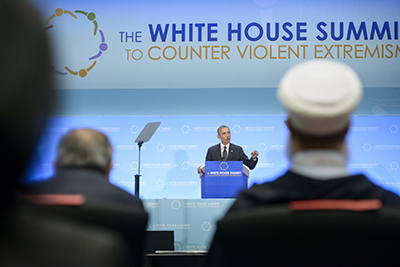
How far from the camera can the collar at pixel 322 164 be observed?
1.03 m

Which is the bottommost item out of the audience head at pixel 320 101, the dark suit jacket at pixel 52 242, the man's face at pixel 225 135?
the dark suit jacket at pixel 52 242

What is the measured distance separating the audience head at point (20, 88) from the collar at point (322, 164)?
781 millimetres

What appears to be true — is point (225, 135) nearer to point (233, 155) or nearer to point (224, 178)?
point (233, 155)

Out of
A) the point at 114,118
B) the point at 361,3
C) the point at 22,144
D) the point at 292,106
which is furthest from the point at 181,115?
the point at 22,144

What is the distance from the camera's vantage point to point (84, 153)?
1.71 meters

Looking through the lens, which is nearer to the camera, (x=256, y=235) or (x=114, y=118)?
(x=256, y=235)

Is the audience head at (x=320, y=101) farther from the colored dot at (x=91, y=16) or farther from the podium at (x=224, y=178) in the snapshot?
the colored dot at (x=91, y=16)

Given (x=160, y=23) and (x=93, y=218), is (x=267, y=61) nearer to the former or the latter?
(x=160, y=23)

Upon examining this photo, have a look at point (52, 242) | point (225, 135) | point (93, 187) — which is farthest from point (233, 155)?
point (52, 242)

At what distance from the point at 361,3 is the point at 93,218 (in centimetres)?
834

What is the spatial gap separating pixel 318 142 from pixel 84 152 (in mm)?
1026

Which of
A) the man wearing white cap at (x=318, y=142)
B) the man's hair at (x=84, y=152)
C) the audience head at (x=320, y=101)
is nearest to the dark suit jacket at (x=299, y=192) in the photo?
the man wearing white cap at (x=318, y=142)

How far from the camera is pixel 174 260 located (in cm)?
318

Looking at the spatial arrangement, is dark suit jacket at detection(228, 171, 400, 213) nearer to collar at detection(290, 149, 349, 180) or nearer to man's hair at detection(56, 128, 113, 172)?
collar at detection(290, 149, 349, 180)
